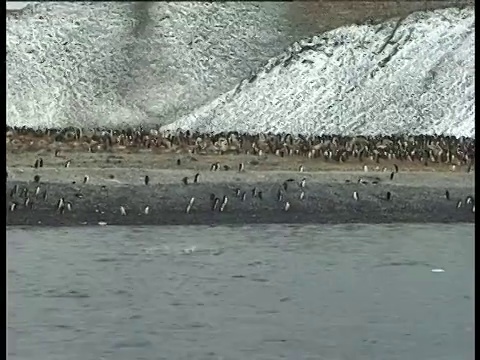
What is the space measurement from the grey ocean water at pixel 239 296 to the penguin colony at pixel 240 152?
72.0 inches

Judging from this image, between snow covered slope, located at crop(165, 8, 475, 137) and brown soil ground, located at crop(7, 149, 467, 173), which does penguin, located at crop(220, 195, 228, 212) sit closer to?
brown soil ground, located at crop(7, 149, 467, 173)

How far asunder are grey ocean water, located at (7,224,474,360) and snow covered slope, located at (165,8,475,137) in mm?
12101

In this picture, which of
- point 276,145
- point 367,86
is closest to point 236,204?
point 276,145

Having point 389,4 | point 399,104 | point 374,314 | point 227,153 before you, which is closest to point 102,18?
point 389,4

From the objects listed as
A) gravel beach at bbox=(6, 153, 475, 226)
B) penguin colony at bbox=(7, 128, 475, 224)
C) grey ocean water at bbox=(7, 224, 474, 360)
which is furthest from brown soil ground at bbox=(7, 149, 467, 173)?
grey ocean water at bbox=(7, 224, 474, 360)

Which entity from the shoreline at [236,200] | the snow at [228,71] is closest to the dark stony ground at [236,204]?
the shoreline at [236,200]

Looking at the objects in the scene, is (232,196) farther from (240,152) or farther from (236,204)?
(240,152)

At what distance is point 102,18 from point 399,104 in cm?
1273

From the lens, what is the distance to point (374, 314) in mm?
6004

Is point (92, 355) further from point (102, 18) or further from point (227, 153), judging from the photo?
point (102, 18)

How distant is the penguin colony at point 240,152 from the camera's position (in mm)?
11423

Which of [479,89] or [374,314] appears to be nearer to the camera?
[374,314]

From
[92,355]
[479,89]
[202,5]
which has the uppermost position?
[202,5]

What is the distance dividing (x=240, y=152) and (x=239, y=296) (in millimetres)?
10667
